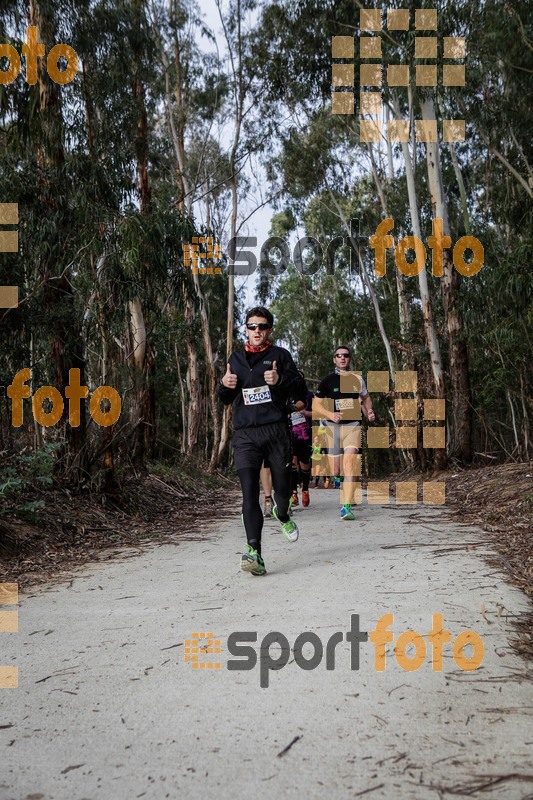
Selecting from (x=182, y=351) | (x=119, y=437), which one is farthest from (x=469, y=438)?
(x=182, y=351)

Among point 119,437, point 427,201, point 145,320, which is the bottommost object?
point 119,437

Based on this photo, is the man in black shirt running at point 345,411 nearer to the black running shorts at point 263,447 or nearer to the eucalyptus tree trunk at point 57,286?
the black running shorts at point 263,447

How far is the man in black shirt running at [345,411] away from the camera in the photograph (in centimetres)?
867

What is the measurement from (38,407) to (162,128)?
53.9 feet

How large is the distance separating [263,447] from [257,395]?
0.40 metres

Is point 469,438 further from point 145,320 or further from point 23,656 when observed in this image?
point 23,656

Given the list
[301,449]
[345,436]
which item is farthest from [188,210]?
[345,436]

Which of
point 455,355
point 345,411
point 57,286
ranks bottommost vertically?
point 345,411

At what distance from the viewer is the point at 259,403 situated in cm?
598

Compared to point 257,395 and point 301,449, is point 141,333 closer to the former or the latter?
point 301,449

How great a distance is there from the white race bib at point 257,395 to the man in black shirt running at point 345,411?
2829 mm

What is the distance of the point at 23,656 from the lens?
3.81 m

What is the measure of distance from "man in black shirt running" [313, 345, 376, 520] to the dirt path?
10.5ft

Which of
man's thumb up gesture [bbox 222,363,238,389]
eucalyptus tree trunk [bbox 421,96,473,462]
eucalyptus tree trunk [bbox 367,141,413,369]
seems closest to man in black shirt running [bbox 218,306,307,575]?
man's thumb up gesture [bbox 222,363,238,389]
